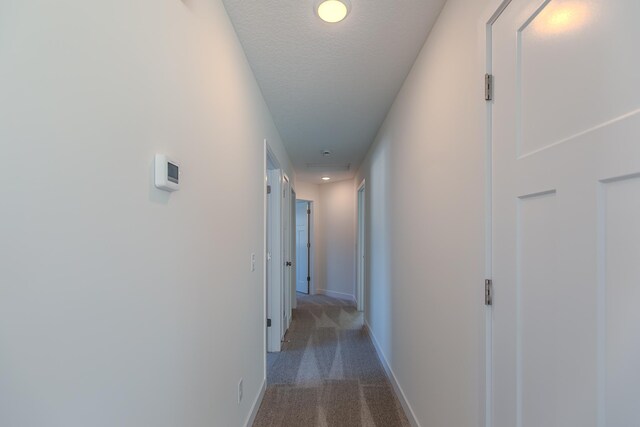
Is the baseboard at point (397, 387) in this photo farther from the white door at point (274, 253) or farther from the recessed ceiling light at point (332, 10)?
the recessed ceiling light at point (332, 10)

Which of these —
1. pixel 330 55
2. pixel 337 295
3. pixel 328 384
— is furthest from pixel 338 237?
pixel 330 55

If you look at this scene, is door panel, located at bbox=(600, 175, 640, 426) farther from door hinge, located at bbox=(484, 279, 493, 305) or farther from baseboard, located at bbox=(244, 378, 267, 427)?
baseboard, located at bbox=(244, 378, 267, 427)

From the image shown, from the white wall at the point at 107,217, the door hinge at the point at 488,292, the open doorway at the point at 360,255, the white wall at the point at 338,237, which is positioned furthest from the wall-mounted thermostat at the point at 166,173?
the white wall at the point at 338,237

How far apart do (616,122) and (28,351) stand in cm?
117

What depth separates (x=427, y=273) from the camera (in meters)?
1.84

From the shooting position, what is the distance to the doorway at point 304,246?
690 centimetres

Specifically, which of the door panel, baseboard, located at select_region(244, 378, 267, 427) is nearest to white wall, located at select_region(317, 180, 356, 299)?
baseboard, located at select_region(244, 378, 267, 427)

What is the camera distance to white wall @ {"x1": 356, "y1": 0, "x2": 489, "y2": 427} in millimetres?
1238

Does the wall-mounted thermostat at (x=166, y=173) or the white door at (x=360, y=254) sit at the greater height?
the wall-mounted thermostat at (x=166, y=173)

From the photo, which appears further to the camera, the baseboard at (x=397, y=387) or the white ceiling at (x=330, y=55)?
the baseboard at (x=397, y=387)

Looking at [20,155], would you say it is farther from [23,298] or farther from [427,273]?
[427,273]

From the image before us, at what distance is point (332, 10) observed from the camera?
5.08 ft

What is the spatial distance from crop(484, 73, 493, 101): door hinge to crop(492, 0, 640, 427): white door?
3 centimetres

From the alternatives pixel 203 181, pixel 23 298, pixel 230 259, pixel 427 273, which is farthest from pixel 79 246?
pixel 427 273
